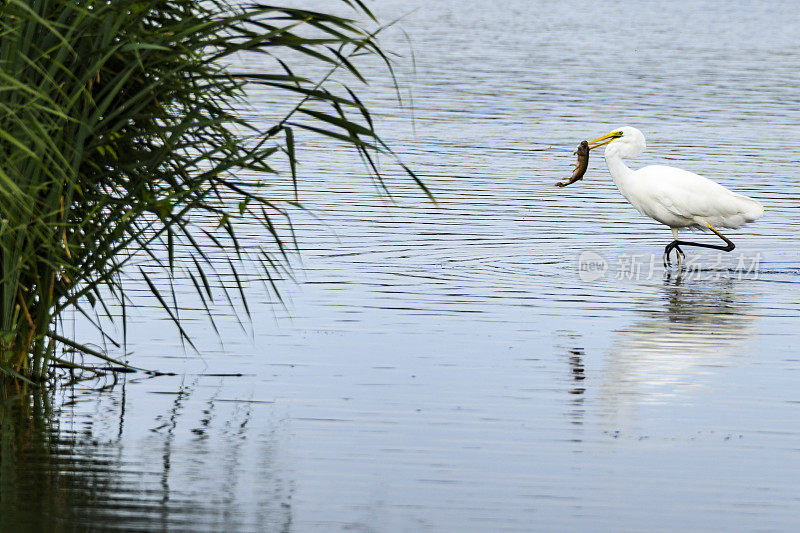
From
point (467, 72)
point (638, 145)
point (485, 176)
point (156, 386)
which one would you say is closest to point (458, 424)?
point (156, 386)

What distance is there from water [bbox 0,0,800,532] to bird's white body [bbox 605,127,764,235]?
326 mm

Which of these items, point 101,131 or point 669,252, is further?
point 669,252

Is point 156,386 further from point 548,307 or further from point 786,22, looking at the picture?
point 786,22

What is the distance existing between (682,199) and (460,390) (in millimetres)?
5483

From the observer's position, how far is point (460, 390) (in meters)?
7.44

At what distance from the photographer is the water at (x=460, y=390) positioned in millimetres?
5648

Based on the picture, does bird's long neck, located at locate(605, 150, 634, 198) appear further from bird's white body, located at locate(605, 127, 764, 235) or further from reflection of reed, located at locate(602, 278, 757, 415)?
reflection of reed, located at locate(602, 278, 757, 415)

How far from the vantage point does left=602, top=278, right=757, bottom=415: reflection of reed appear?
24.9ft

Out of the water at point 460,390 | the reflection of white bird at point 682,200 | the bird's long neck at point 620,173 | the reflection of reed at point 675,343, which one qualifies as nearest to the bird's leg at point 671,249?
the reflection of white bird at point 682,200

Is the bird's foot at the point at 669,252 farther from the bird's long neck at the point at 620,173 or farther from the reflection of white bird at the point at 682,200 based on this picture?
the bird's long neck at the point at 620,173

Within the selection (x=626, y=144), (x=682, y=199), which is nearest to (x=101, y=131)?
(x=682, y=199)

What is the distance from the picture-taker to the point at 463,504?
18.5 ft

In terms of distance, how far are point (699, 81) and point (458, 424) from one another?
23485 mm

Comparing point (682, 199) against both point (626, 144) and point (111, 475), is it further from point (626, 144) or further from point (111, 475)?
point (111, 475)
